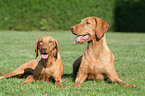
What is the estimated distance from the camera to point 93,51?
4.79 metres

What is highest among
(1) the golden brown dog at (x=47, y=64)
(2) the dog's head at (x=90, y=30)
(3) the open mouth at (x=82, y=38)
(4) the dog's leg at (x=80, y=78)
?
(2) the dog's head at (x=90, y=30)

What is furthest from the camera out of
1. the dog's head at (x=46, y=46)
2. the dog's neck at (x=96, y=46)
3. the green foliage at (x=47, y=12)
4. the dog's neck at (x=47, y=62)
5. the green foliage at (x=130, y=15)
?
the green foliage at (x=130, y=15)

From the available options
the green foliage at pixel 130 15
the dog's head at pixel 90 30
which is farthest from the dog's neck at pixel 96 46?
the green foliage at pixel 130 15

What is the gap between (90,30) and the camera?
469 centimetres

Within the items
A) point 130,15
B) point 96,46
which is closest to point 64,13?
point 130,15

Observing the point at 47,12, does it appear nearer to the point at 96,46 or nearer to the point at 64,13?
the point at 64,13

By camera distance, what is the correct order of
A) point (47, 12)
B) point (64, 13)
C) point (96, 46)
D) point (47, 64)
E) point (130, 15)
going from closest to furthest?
1. point (96, 46)
2. point (47, 64)
3. point (47, 12)
4. point (64, 13)
5. point (130, 15)

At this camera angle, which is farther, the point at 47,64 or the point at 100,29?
the point at 47,64

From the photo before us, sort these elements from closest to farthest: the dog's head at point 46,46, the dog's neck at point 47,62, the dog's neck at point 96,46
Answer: the dog's head at point 46,46 → the dog's neck at point 96,46 → the dog's neck at point 47,62

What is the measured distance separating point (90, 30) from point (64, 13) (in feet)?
59.0

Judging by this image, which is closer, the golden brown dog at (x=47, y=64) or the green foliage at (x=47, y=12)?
the golden brown dog at (x=47, y=64)

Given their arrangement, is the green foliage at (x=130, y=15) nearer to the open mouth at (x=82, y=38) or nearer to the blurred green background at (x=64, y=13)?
the blurred green background at (x=64, y=13)

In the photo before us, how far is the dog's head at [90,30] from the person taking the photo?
4.61 m

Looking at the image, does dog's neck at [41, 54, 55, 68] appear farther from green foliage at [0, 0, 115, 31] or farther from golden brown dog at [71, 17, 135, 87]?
green foliage at [0, 0, 115, 31]
